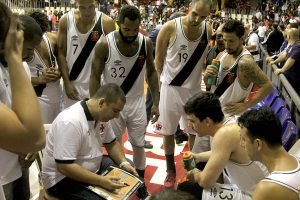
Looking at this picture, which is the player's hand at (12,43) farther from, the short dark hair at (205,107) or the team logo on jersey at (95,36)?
the team logo on jersey at (95,36)

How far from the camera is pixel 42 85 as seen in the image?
393 cm

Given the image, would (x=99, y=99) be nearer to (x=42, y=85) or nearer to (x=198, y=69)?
(x=42, y=85)

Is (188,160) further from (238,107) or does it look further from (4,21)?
(4,21)

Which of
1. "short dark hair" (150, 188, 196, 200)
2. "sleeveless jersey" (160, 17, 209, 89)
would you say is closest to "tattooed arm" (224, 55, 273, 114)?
"sleeveless jersey" (160, 17, 209, 89)

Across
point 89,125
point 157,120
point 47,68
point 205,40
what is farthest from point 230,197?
point 47,68

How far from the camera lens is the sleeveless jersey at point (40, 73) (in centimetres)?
379

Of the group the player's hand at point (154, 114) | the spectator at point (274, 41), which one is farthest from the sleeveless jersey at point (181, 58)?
the spectator at point (274, 41)

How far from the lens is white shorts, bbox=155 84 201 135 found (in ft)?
13.9

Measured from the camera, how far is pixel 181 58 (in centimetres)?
415

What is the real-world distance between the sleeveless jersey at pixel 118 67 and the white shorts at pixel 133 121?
94mm

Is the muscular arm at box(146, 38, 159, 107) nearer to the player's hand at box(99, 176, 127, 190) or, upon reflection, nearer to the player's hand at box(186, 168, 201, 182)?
the player's hand at box(186, 168, 201, 182)

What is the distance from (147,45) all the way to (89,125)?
4.03 feet

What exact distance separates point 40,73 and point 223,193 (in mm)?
2109

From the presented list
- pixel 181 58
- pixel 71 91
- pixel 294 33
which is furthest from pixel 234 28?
pixel 294 33
